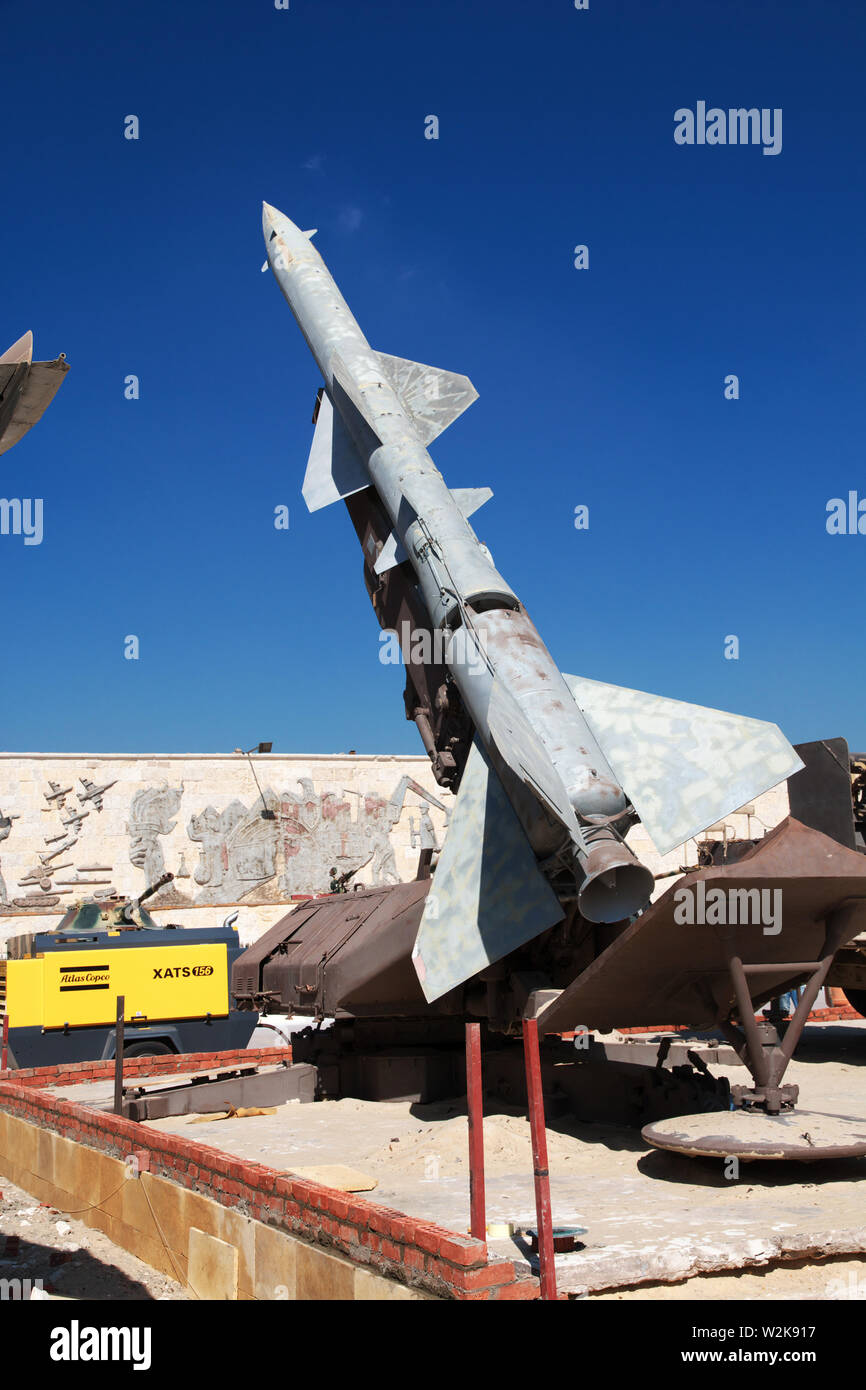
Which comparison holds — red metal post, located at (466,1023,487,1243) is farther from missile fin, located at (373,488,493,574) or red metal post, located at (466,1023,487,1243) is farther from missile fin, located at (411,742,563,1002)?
missile fin, located at (373,488,493,574)

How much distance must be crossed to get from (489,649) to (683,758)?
1507 mm

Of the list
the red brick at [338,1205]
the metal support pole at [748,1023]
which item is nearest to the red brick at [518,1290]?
the red brick at [338,1205]

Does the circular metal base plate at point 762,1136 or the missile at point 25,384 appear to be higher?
the missile at point 25,384

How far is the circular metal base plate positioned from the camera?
4545mm

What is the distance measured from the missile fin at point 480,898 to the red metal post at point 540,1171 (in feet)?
9.83

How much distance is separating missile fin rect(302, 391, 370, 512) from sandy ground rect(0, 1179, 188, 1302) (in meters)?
5.65

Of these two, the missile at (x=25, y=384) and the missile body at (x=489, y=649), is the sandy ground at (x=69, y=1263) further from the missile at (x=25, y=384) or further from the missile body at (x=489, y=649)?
the missile at (x=25, y=384)

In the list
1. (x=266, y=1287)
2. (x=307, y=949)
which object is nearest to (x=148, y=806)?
(x=307, y=949)

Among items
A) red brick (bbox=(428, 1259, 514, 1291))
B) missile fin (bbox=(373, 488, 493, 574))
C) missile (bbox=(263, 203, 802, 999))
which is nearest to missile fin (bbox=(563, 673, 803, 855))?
missile (bbox=(263, 203, 802, 999))

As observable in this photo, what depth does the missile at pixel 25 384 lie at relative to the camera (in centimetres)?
355

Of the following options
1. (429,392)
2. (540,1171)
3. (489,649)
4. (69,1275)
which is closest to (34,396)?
(540,1171)

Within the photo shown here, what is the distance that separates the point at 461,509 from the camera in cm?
875

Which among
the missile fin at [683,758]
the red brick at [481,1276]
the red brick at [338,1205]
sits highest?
the missile fin at [683,758]
